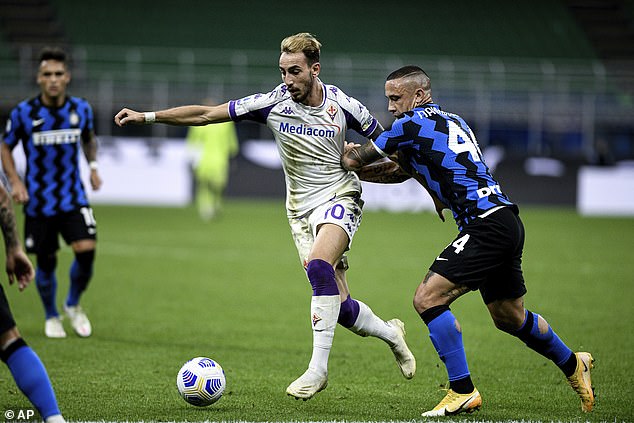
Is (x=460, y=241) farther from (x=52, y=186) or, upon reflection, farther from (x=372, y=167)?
(x=52, y=186)

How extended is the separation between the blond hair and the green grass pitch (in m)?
2.24

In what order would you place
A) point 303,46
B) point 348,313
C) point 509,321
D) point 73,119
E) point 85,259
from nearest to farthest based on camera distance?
point 509,321
point 303,46
point 348,313
point 85,259
point 73,119

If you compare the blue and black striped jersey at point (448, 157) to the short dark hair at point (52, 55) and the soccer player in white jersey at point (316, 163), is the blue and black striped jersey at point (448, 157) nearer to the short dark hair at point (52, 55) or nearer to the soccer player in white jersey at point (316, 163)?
the soccer player in white jersey at point (316, 163)

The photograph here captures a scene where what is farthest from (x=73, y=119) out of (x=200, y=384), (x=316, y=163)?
(x=200, y=384)

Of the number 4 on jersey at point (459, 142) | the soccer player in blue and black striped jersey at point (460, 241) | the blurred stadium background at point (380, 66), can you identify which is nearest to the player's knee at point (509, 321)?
the soccer player in blue and black striped jersey at point (460, 241)

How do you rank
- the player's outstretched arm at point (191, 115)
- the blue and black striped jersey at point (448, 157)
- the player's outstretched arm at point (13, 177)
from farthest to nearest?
the player's outstretched arm at point (13, 177)
the player's outstretched arm at point (191, 115)
the blue and black striped jersey at point (448, 157)

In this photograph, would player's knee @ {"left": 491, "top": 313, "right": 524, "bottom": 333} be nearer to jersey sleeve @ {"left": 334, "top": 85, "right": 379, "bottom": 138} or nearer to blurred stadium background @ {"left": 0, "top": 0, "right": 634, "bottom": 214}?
jersey sleeve @ {"left": 334, "top": 85, "right": 379, "bottom": 138}

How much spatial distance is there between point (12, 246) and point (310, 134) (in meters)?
2.34

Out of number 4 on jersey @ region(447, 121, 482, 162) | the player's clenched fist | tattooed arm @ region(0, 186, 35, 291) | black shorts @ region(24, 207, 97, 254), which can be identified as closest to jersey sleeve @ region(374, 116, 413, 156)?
number 4 on jersey @ region(447, 121, 482, 162)

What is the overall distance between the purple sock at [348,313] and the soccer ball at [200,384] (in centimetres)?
98

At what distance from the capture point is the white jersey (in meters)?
6.58

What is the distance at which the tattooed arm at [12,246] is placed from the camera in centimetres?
484

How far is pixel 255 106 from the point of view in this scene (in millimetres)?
6547

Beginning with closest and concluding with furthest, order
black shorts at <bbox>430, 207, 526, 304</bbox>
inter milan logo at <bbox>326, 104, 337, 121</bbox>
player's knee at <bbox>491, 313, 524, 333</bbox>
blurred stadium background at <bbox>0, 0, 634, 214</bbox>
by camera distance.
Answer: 1. black shorts at <bbox>430, 207, 526, 304</bbox>
2. player's knee at <bbox>491, 313, 524, 333</bbox>
3. inter milan logo at <bbox>326, 104, 337, 121</bbox>
4. blurred stadium background at <bbox>0, 0, 634, 214</bbox>
